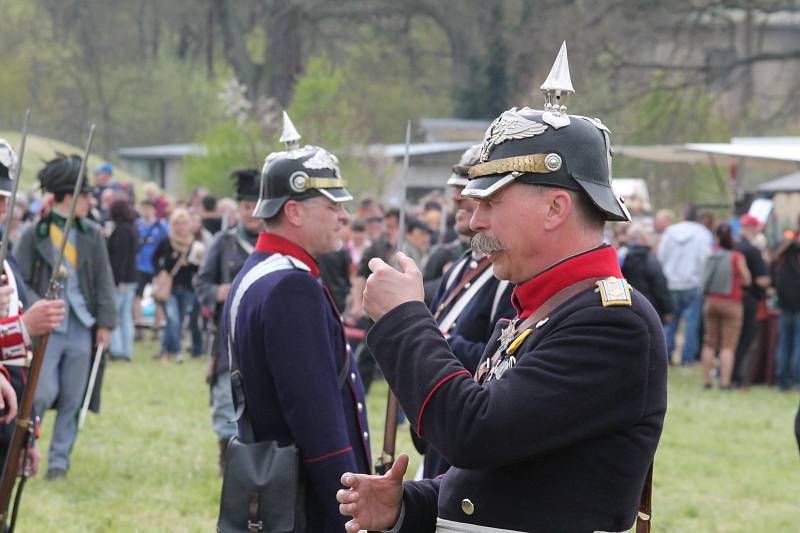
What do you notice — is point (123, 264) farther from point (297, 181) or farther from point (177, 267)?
point (297, 181)

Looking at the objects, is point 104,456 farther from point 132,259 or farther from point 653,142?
point 653,142

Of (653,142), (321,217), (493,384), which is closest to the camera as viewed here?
(493,384)

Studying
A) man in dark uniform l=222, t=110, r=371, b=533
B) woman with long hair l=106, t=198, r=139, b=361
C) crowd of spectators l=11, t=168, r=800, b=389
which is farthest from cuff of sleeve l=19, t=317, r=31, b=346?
woman with long hair l=106, t=198, r=139, b=361

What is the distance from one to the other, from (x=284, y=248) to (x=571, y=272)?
2.27 meters

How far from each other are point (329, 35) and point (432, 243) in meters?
28.2

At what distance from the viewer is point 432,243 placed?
15.9 m

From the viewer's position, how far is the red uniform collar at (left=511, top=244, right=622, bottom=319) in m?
2.80

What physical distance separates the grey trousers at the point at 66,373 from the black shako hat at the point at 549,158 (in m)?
6.02

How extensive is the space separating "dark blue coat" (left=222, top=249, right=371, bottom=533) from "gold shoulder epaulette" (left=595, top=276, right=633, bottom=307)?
1880 mm

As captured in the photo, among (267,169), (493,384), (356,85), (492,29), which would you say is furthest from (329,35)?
(493,384)

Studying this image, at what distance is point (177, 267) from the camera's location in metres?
16.0

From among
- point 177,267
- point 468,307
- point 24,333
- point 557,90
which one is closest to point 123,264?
point 177,267

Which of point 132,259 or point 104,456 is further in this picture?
point 132,259

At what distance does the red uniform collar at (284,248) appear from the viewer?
4906 mm
